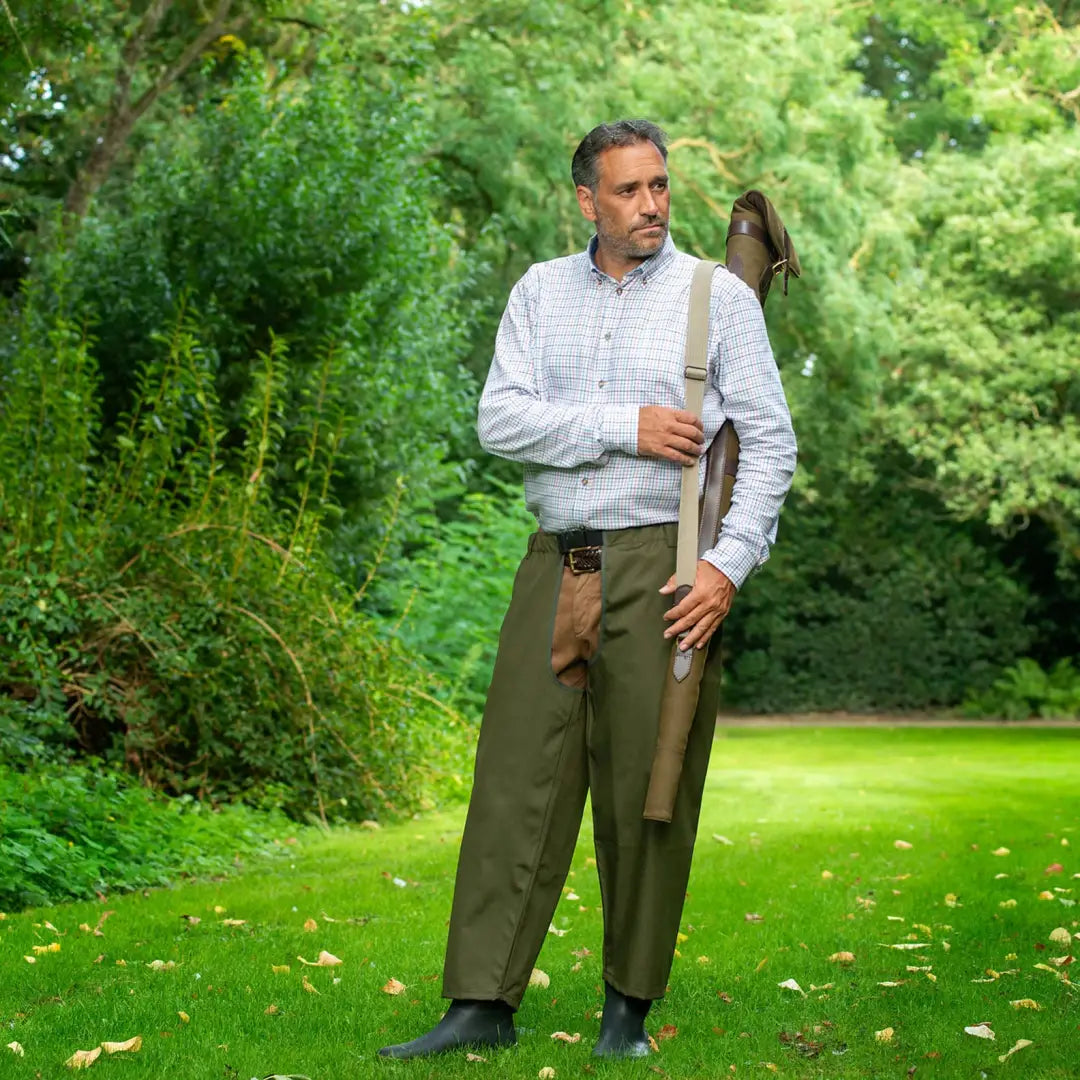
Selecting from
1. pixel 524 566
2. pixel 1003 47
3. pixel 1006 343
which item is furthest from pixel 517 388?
pixel 1003 47

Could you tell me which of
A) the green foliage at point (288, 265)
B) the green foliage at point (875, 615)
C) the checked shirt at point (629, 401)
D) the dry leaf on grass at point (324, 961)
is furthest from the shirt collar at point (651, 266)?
the green foliage at point (875, 615)

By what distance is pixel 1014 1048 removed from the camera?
3629mm

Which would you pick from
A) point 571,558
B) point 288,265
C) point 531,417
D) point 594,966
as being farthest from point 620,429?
point 288,265

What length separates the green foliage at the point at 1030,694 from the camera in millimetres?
18953

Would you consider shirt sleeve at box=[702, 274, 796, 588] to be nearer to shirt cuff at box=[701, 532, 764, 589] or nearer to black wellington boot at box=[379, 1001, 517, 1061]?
shirt cuff at box=[701, 532, 764, 589]

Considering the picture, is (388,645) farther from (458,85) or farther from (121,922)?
(458,85)

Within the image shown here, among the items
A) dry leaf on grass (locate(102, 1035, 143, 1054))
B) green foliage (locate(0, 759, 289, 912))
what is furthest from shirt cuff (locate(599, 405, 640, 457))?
green foliage (locate(0, 759, 289, 912))

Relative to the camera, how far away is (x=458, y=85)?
1642 cm

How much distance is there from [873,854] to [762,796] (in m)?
3.08

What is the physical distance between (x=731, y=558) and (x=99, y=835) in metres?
3.71

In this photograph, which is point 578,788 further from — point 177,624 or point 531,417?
point 177,624

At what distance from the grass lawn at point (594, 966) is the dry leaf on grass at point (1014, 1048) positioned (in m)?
0.02

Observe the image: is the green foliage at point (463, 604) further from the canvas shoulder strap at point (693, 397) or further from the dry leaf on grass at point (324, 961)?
the canvas shoulder strap at point (693, 397)

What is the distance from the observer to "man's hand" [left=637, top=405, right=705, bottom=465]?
11.5ft
